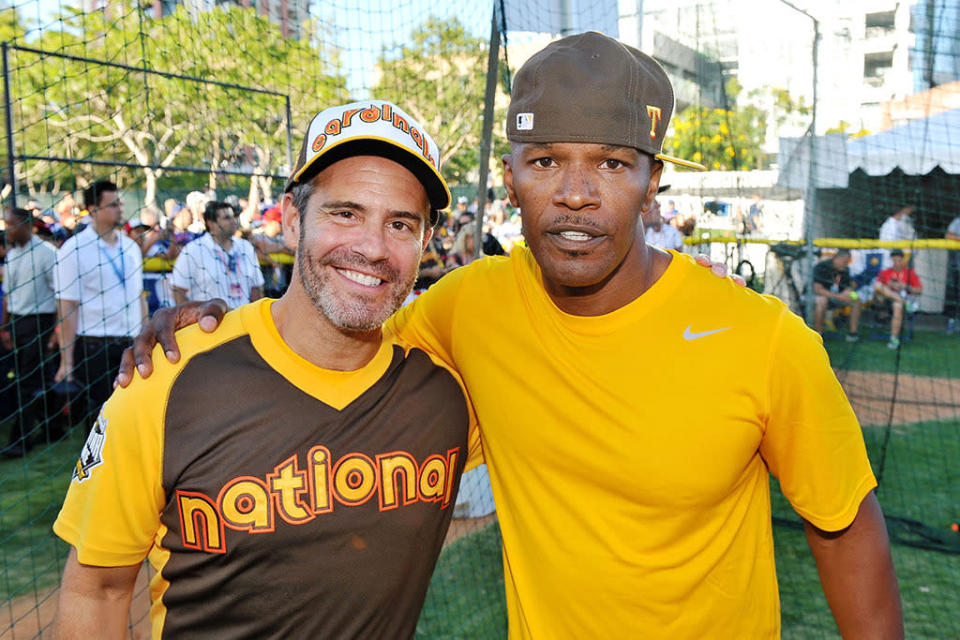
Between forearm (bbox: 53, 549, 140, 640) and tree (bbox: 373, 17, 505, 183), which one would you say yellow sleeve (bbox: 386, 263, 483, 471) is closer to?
forearm (bbox: 53, 549, 140, 640)

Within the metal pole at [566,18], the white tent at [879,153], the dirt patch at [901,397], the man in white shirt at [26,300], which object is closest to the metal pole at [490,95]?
the metal pole at [566,18]

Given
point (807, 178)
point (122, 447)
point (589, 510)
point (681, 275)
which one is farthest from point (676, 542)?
point (807, 178)

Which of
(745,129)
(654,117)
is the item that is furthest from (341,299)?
(745,129)

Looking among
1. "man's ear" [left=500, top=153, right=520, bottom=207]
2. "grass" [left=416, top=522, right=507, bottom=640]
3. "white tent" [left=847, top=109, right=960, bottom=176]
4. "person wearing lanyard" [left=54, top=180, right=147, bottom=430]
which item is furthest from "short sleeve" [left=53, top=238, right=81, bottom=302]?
"white tent" [left=847, top=109, right=960, bottom=176]

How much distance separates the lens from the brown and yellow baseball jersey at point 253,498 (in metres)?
1.65

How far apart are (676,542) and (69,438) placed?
706cm

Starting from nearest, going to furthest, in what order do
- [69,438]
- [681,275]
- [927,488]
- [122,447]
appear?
[122,447], [681,275], [927,488], [69,438]

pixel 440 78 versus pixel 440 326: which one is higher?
pixel 440 78

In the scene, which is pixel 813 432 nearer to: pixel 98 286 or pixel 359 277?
pixel 359 277

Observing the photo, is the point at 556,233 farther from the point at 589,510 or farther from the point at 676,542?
the point at 676,542

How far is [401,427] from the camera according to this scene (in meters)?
1.83

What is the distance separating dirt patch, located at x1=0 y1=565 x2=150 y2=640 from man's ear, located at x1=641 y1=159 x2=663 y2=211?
10.3 ft

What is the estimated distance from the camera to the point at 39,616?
3.99 metres

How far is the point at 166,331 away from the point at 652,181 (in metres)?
1.24
